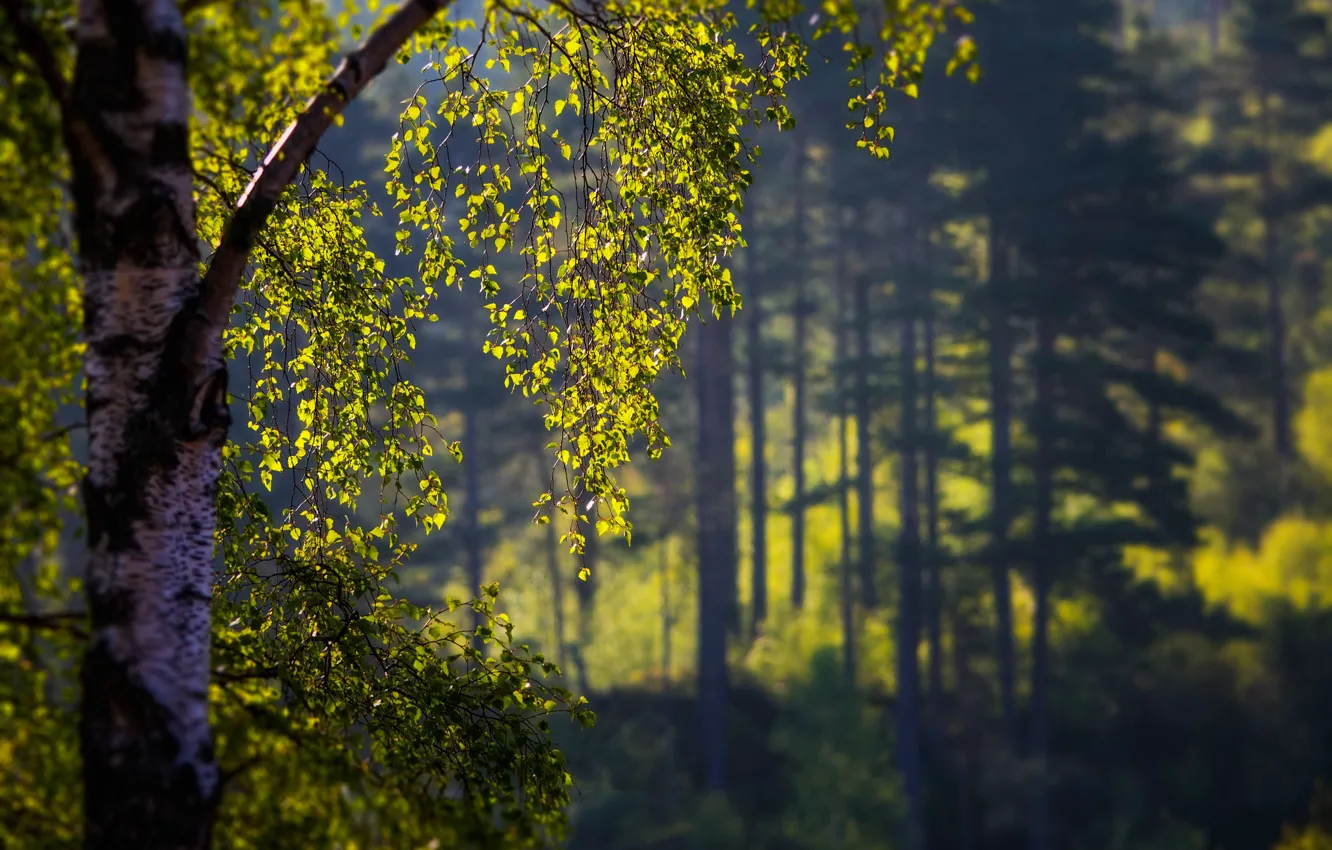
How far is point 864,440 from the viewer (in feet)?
101

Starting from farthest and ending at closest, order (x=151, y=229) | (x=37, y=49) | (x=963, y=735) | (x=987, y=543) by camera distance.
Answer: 1. (x=963, y=735)
2. (x=987, y=543)
3. (x=151, y=229)
4. (x=37, y=49)

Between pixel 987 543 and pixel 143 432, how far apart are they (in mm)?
24769

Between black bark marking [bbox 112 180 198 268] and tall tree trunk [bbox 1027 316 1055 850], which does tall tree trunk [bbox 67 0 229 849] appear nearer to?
black bark marking [bbox 112 180 198 268]

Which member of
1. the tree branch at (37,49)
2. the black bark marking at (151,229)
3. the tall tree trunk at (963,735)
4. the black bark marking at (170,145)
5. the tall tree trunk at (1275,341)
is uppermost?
the tall tree trunk at (1275,341)

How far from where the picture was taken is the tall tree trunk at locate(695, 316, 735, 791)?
26031mm

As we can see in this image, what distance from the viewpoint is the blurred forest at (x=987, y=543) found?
81.7 feet

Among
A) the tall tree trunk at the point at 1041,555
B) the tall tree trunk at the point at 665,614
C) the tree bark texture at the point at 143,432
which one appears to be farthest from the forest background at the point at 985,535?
the tree bark texture at the point at 143,432

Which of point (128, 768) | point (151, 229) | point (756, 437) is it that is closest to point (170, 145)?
point (151, 229)

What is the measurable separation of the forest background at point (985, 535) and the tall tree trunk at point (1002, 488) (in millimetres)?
76

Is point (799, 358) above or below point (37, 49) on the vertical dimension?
above

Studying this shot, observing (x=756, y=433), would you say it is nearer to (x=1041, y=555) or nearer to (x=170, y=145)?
(x=1041, y=555)

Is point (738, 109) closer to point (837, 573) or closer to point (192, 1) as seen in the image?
point (192, 1)

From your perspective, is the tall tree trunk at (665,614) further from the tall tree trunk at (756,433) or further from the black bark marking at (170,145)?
the black bark marking at (170,145)

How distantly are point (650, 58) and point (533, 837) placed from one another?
9.62 ft
